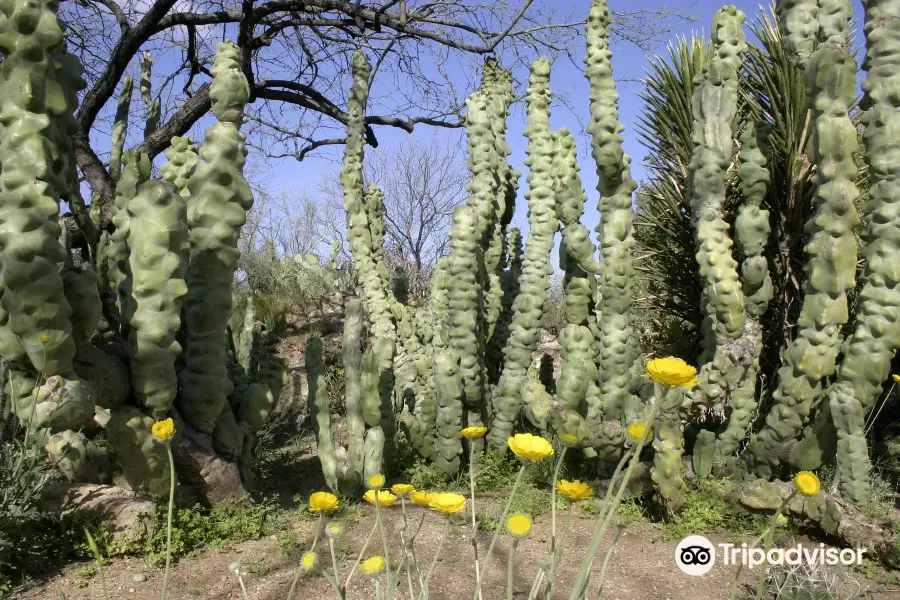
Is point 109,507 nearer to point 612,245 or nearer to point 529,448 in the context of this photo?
point 529,448

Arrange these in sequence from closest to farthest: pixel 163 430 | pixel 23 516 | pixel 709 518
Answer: pixel 163 430 → pixel 23 516 → pixel 709 518

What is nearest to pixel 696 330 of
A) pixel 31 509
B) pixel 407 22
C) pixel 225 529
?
pixel 225 529

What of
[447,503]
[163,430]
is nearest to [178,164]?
[163,430]

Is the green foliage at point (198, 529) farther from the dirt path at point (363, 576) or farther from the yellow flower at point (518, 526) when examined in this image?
the yellow flower at point (518, 526)

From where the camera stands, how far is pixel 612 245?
3969 millimetres

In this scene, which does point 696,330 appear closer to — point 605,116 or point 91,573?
point 605,116

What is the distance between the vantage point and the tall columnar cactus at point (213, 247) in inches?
123

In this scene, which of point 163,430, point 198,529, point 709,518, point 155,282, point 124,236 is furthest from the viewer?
point 709,518

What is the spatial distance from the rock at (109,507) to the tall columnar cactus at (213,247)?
0.48m

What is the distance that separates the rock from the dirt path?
145 millimetres

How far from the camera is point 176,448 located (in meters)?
3.06

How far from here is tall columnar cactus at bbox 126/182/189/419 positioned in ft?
9.36

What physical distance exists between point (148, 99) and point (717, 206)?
Answer: 6.40m

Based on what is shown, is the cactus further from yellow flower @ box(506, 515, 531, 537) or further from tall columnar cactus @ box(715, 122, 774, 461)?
yellow flower @ box(506, 515, 531, 537)
